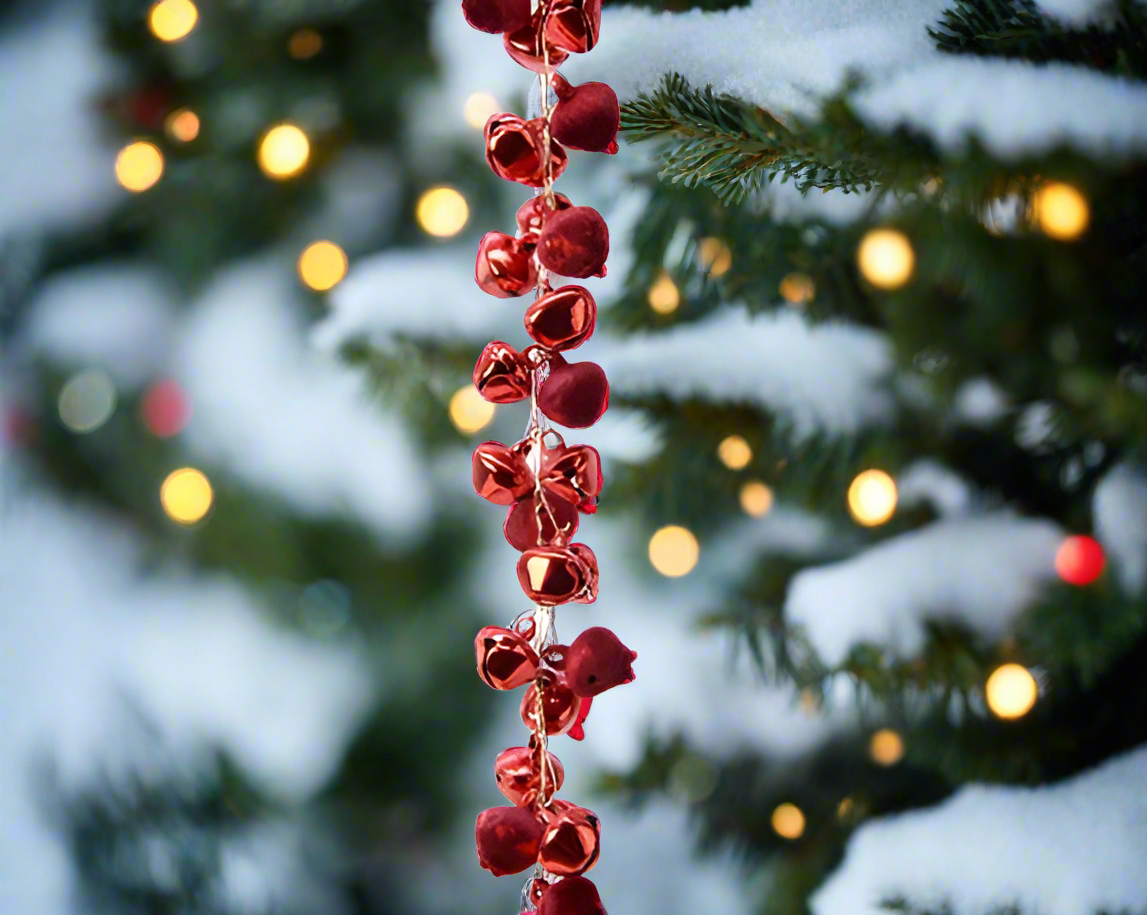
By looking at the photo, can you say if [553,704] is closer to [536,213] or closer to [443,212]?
[536,213]

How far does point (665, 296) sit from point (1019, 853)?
14.0 inches

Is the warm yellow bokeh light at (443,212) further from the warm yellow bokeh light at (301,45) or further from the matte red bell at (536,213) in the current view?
the matte red bell at (536,213)

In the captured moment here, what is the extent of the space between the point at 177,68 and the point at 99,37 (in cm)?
7

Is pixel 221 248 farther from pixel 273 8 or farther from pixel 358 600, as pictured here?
pixel 358 600

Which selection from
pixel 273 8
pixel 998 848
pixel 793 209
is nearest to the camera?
pixel 998 848

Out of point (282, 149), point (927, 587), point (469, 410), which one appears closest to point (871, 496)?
point (927, 587)

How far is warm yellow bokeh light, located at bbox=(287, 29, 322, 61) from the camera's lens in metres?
0.69

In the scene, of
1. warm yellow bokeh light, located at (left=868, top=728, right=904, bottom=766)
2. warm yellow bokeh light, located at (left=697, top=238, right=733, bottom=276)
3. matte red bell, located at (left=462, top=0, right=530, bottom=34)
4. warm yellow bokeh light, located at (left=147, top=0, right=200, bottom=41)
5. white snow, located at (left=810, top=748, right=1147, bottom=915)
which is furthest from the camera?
warm yellow bokeh light, located at (left=147, top=0, right=200, bottom=41)

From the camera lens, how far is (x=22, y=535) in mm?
743

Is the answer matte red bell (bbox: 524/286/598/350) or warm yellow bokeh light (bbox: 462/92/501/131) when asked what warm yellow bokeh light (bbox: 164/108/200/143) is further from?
matte red bell (bbox: 524/286/598/350)

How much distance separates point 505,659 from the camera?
0.71ft

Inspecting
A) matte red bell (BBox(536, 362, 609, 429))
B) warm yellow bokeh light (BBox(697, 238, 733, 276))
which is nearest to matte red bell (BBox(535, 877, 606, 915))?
matte red bell (BBox(536, 362, 609, 429))

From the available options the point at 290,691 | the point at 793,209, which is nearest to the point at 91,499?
the point at 290,691

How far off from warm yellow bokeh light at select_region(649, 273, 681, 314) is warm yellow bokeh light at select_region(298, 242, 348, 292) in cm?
29
